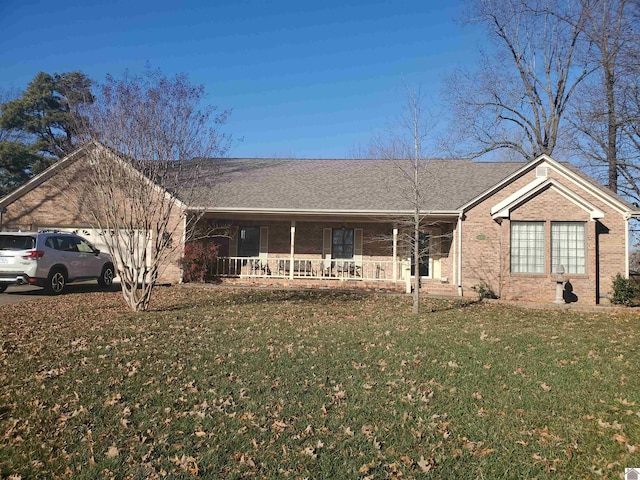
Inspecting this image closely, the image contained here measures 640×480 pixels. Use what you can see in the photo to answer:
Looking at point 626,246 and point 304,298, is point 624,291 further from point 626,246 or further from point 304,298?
point 304,298

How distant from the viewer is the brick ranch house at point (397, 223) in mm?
14648

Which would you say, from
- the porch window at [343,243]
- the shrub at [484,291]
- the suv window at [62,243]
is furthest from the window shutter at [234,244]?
the shrub at [484,291]

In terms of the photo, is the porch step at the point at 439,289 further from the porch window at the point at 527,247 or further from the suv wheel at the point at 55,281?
the suv wheel at the point at 55,281

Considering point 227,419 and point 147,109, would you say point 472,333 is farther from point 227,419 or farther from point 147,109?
point 147,109

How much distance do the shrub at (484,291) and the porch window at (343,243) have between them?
5.25 metres

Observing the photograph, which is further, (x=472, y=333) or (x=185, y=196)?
(x=185, y=196)

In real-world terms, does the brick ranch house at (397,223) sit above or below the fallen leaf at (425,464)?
above

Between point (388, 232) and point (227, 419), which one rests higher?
point (388, 232)

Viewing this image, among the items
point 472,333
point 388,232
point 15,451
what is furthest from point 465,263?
point 15,451

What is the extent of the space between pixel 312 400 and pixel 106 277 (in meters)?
13.0

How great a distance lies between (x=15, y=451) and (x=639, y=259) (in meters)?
31.1

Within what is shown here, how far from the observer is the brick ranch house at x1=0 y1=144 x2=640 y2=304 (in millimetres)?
14648

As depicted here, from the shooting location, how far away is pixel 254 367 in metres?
6.54

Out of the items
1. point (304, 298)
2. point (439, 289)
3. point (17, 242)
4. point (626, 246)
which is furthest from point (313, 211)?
point (626, 246)
